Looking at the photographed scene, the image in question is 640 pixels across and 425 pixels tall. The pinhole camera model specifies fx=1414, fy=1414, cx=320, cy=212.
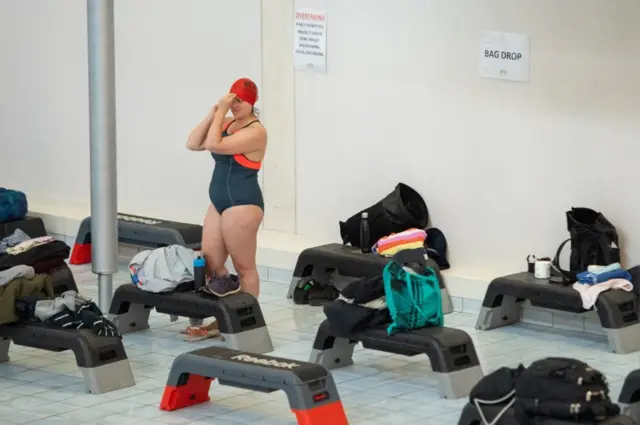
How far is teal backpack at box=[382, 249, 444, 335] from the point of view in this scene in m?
9.00

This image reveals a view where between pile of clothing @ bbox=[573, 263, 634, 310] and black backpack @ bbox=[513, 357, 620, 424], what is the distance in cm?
299

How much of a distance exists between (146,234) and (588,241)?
14.0 ft

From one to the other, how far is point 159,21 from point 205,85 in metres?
0.84

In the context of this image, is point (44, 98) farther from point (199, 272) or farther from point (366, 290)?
point (366, 290)

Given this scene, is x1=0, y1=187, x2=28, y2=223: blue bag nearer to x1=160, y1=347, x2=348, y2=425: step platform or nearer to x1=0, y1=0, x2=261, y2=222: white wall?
x1=0, y1=0, x2=261, y2=222: white wall

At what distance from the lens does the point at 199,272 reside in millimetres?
10312

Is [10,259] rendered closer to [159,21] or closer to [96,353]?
[96,353]

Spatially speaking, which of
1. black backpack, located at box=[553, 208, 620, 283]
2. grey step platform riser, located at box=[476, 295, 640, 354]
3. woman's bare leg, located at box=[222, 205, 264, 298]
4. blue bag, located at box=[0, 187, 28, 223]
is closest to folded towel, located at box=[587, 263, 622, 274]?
black backpack, located at box=[553, 208, 620, 283]

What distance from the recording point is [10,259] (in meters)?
11.2

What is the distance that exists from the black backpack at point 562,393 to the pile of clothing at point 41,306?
3177 millimetres

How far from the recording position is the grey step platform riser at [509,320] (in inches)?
396

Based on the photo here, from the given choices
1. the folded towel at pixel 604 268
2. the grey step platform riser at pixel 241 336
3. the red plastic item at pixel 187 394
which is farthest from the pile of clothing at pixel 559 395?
the folded towel at pixel 604 268

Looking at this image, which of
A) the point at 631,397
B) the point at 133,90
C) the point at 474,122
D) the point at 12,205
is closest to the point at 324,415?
the point at 631,397

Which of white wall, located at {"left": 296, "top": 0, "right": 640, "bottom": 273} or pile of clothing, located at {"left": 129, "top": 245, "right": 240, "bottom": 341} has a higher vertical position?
white wall, located at {"left": 296, "top": 0, "right": 640, "bottom": 273}
